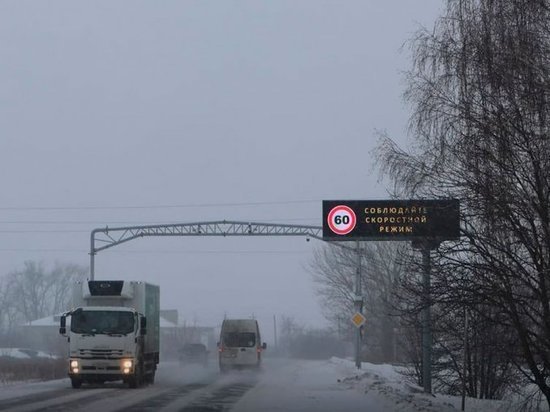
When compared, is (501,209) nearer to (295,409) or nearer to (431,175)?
(431,175)

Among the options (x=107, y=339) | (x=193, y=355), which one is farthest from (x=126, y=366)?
(x=193, y=355)

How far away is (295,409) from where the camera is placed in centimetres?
2366

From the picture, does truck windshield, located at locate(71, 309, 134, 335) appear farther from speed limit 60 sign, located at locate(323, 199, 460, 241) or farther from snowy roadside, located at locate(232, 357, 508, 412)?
speed limit 60 sign, located at locate(323, 199, 460, 241)

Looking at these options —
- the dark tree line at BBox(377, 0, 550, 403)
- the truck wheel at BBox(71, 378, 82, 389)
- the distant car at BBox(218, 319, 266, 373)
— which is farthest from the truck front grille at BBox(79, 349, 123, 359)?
the distant car at BBox(218, 319, 266, 373)

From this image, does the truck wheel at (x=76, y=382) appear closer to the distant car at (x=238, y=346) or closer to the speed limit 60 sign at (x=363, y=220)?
the speed limit 60 sign at (x=363, y=220)

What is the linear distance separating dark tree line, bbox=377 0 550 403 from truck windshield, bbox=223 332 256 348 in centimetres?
3126

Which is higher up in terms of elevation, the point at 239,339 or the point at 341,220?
the point at 341,220

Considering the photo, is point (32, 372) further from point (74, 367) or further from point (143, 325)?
point (143, 325)

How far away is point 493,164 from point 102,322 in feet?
62.2

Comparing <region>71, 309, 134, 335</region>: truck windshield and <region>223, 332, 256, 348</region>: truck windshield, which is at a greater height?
<region>71, 309, 134, 335</region>: truck windshield

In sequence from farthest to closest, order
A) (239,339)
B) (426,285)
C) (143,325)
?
(239,339) < (143,325) < (426,285)

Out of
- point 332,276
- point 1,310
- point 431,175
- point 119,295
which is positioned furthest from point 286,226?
point 1,310

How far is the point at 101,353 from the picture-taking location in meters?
33.3

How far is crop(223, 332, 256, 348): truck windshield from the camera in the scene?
51656 millimetres
